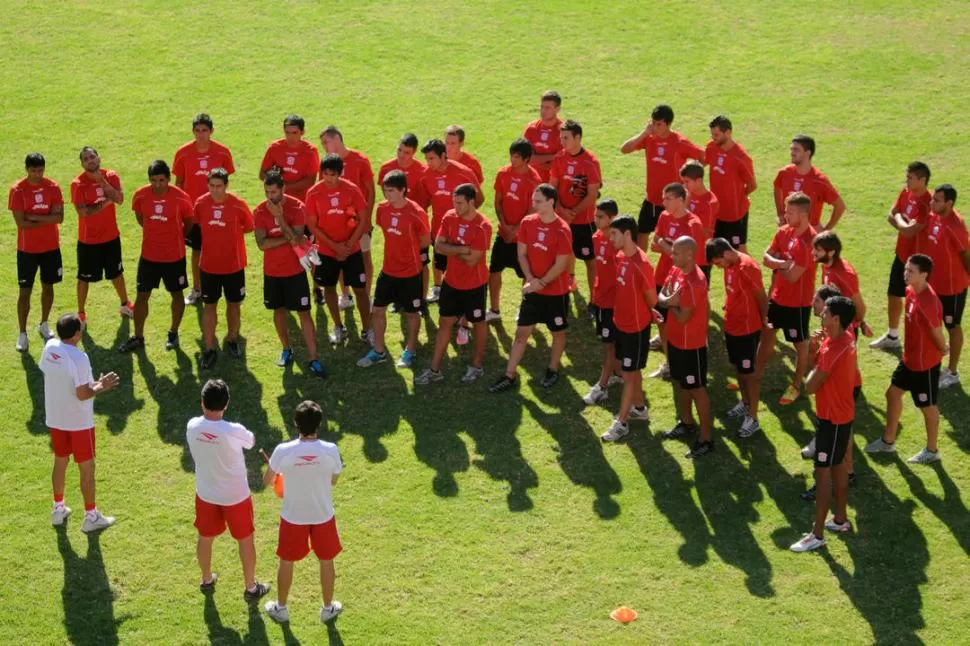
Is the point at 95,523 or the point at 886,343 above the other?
the point at 886,343

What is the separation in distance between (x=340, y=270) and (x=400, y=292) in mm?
852

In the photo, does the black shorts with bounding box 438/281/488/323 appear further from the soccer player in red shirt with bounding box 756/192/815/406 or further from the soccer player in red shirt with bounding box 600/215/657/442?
the soccer player in red shirt with bounding box 756/192/815/406

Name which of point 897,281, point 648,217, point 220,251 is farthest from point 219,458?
point 897,281

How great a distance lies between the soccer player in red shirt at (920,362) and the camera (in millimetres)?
10703

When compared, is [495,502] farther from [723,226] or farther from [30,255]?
[30,255]

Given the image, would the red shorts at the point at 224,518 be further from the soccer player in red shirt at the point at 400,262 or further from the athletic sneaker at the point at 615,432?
the soccer player in red shirt at the point at 400,262

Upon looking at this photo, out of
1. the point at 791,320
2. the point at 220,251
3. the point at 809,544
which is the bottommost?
the point at 809,544

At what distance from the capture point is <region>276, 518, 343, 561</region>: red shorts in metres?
9.12

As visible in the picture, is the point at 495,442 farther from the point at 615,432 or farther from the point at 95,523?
the point at 95,523

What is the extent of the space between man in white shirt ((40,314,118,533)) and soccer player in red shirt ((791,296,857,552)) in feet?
17.8

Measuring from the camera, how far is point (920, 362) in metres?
10.9

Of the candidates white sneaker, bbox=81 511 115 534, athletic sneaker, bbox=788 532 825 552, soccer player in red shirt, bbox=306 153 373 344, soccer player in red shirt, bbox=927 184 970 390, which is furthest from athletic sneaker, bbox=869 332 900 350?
white sneaker, bbox=81 511 115 534

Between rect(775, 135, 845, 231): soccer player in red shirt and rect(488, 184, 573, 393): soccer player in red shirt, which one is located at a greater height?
rect(775, 135, 845, 231): soccer player in red shirt

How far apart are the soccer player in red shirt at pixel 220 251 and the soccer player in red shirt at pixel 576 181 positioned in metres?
3.31
